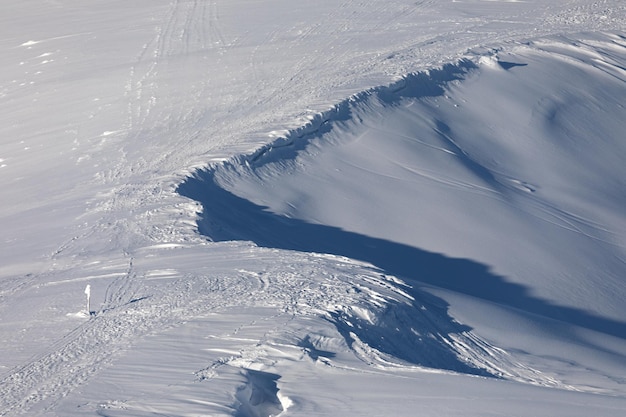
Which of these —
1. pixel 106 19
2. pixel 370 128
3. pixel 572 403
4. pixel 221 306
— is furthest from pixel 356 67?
pixel 572 403

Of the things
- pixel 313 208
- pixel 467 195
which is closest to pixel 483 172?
pixel 467 195

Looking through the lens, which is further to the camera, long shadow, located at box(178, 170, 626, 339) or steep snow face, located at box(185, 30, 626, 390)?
steep snow face, located at box(185, 30, 626, 390)

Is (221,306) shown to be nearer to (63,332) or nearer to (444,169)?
(63,332)

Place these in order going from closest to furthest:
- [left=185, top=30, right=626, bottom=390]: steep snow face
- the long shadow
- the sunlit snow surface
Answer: the sunlit snow surface < the long shadow < [left=185, top=30, right=626, bottom=390]: steep snow face

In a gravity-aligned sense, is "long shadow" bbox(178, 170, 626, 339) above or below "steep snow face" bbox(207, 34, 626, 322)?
below

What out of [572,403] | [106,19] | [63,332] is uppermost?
[106,19]

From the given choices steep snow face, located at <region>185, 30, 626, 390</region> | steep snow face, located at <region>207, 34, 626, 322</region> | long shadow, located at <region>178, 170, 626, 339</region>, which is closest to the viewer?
long shadow, located at <region>178, 170, 626, 339</region>
